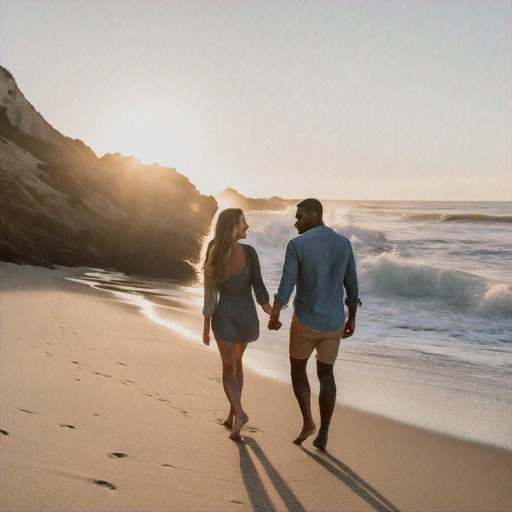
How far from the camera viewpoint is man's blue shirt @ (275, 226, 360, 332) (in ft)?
16.8

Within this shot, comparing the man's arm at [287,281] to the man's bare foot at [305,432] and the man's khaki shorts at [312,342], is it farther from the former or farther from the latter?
the man's bare foot at [305,432]

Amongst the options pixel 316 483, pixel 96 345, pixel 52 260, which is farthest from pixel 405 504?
pixel 52 260

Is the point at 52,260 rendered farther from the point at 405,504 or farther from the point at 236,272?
the point at 405,504

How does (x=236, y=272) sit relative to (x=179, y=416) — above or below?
above

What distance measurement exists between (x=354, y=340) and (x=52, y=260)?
13.4m

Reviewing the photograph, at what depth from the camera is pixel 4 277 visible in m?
13.3

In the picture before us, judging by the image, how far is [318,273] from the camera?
16.9 feet

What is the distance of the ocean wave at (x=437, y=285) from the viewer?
1725cm

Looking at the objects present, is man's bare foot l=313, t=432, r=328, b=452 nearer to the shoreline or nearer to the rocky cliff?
the shoreline

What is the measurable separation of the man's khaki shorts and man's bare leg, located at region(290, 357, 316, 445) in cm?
10

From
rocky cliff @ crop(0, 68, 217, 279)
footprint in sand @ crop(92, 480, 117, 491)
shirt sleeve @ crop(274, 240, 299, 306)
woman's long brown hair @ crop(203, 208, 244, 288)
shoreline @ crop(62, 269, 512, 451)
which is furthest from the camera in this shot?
rocky cliff @ crop(0, 68, 217, 279)

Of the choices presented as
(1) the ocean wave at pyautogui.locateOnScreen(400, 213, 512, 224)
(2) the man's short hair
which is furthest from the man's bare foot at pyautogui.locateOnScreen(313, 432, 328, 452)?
(1) the ocean wave at pyautogui.locateOnScreen(400, 213, 512, 224)

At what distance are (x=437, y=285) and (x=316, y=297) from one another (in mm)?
16115

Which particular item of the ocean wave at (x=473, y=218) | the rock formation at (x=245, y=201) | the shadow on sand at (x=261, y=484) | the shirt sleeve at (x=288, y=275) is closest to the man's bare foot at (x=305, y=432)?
the shadow on sand at (x=261, y=484)
